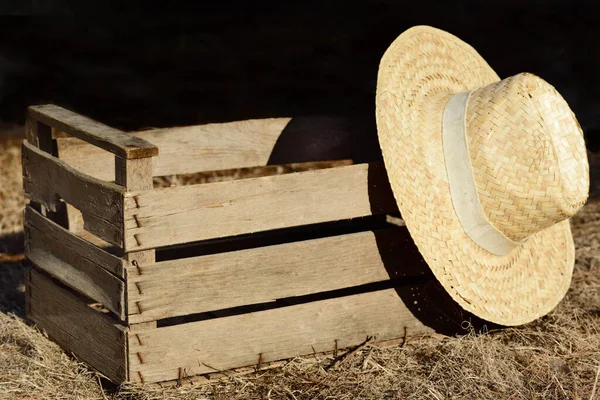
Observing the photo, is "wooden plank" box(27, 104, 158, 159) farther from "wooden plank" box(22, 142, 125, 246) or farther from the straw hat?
the straw hat

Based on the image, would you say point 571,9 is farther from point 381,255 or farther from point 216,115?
point 381,255

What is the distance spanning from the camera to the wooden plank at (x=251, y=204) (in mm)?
2848

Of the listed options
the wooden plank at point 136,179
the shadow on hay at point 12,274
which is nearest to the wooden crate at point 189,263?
the wooden plank at point 136,179

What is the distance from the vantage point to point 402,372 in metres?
3.27

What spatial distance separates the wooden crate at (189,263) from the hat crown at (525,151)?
0.37m

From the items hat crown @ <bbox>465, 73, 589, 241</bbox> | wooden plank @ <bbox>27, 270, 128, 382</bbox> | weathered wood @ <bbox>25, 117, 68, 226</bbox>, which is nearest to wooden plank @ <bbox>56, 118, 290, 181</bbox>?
weathered wood @ <bbox>25, 117, 68, 226</bbox>

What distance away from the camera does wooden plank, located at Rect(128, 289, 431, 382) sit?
2977mm

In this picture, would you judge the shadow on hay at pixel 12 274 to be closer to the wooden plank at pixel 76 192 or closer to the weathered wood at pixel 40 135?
the wooden plank at pixel 76 192

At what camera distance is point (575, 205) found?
3260 millimetres

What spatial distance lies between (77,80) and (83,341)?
81.3 inches

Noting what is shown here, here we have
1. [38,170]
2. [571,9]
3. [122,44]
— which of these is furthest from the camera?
[571,9]

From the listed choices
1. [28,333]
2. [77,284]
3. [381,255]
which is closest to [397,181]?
[381,255]

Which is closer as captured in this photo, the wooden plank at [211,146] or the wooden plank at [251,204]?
the wooden plank at [251,204]

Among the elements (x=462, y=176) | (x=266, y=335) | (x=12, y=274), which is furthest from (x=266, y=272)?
(x=12, y=274)
